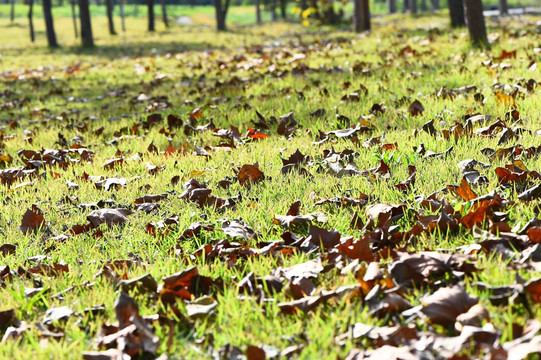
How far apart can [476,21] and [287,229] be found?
7.33 m

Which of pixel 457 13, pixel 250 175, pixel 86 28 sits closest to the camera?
pixel 250 175

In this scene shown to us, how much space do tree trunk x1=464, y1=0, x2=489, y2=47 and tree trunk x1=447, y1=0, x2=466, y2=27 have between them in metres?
4.64

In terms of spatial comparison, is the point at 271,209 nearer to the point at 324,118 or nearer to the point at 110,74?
the point at 324,118

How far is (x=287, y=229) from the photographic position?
2.85 m

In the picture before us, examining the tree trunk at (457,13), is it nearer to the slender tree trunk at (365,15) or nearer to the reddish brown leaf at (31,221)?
the slender tree trunk at (365,15)

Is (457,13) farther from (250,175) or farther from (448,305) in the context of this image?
(448,305)

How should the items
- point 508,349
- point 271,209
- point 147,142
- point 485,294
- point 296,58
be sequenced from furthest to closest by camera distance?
point 296,58 → point 147,142 → point 271,209 → point 485,294 → point 508,349

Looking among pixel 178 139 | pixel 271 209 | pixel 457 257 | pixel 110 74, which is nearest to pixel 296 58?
pixel 110 74

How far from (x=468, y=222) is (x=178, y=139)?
3.39 m

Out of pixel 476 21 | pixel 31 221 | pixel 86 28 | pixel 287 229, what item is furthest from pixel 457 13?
pixel 86 28

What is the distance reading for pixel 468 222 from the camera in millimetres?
2553

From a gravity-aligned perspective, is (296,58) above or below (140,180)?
above

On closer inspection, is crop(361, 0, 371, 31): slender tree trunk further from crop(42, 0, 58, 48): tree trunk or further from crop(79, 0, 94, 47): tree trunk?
crop(42, 0, 58, 48): tree trunk

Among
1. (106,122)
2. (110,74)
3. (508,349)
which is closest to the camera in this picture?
(508,349)
